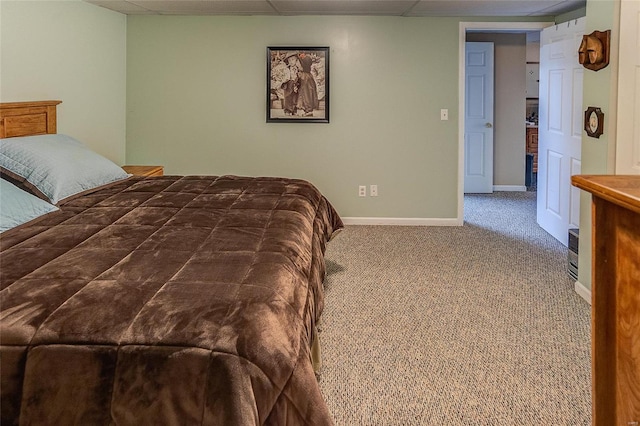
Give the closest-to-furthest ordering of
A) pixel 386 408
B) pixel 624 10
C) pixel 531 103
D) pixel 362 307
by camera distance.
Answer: pixel 386 408
pixel 624 10
pixel 362 307
pixel 531 103

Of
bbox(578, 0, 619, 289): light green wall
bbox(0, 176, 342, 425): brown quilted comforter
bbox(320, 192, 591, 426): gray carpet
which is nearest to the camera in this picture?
bbox(0, 176, 342, 425): brown quilted comforter

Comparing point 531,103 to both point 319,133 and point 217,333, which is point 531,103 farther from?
point 217,333

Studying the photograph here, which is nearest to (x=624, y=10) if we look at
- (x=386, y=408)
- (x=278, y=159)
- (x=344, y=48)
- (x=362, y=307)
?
(x=362, y=307)

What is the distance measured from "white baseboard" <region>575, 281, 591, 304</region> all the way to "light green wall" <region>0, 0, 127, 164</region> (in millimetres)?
3885

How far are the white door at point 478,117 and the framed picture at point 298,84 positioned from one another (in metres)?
2.51

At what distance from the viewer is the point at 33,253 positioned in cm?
204

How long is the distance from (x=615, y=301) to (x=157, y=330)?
1.08 m

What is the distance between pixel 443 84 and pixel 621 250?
4.70m

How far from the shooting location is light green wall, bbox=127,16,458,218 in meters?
5.50

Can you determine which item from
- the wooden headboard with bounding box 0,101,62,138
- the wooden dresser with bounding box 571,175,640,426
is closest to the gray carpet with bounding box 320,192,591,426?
the wooden dresser with bounding box 571,175,640,426

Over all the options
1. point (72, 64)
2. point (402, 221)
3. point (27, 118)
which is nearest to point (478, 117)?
point (402, 221)

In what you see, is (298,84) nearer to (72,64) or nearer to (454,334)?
(72,64)

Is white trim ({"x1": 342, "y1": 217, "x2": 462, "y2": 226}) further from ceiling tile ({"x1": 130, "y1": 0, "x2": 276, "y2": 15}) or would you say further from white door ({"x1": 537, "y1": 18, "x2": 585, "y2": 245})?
ceiling tile ({"x1": 130, "y1": 0, "x2": 276, "y2": 15})

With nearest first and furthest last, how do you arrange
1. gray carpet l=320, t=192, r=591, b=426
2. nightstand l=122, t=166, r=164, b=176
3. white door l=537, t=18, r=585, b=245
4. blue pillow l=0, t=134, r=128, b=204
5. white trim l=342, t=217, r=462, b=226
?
gray carpet l=320, t=192, r=591, b=426, blue pillow l=0, t=134, r=128, b=204, white door l=537, t=18, r=585, b=245, nightstand l=122, t=166, r=164, b=176, white trim l=342, t=217, r=462, b=226
